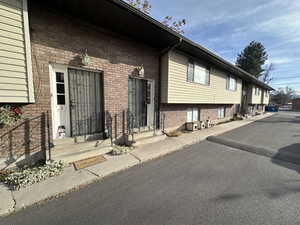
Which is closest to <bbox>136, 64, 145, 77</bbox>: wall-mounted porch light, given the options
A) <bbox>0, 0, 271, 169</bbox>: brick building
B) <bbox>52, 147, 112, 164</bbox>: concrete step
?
<bbox>0, 0, 271, 169</bbox>: brick building

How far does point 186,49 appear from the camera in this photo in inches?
247

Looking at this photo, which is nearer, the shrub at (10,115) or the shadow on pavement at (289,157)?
the shrub at (10,115)

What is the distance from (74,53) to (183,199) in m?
4.48

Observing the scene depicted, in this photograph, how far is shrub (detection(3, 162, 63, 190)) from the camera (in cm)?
253

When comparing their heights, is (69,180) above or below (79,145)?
below

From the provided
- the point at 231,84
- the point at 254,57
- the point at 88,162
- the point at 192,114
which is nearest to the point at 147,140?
the point at 88,162

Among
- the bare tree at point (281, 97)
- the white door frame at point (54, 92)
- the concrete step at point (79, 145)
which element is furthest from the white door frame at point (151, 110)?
the bare tree at point (281, 97)

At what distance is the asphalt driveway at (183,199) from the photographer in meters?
1.90

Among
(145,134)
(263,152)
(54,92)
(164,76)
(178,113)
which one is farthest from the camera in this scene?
(178,113)

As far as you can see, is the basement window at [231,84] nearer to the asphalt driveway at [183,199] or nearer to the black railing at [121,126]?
the asphalt driveway at [183,199]

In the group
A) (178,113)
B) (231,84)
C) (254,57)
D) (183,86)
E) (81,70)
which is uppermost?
(254,57)

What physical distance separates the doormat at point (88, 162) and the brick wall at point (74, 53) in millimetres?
1087

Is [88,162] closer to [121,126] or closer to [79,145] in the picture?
[79,145]

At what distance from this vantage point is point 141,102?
19.0ft
